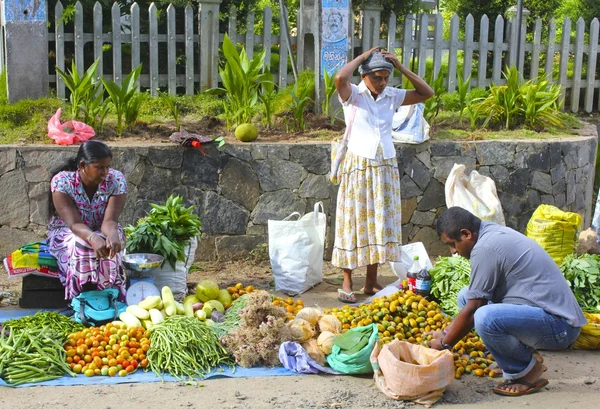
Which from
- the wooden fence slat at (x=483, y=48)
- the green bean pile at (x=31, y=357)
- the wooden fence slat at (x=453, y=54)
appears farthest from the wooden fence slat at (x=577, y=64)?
the green bean pile at (x=31, y=357)

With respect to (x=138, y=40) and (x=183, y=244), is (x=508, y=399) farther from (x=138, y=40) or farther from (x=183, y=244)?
(x=138, y=40)

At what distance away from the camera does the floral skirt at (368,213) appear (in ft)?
21.6

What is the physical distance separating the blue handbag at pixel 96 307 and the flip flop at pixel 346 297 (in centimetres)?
177

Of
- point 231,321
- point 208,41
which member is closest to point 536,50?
point 208,41

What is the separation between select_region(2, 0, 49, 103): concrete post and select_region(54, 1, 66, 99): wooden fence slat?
0.72 feet

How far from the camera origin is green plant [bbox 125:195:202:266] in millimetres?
6465

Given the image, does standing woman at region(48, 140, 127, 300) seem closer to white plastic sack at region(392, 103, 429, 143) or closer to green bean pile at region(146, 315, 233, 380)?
green bean pile at region(146, 315, 233, 380)

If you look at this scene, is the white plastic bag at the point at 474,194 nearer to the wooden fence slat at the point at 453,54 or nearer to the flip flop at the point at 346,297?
the flip flop at the point at 346,297

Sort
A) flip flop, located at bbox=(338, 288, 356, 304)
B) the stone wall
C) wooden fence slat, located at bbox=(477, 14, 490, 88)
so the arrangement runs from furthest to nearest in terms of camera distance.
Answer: wooden fence slat, located at bbox=(477, 14, 490, 88), the stone wall, flip flop, located at bbox=(338, 288, 356, 304)

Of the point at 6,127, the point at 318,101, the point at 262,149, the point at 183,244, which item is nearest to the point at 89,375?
the point at 183,244

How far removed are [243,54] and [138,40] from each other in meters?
1.40

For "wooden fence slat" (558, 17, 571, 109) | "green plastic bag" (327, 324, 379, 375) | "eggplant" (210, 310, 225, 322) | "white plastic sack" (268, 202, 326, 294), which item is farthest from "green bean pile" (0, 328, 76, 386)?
"wooden fence slat" (558, 17, 571, 109)

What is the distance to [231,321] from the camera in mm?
5602

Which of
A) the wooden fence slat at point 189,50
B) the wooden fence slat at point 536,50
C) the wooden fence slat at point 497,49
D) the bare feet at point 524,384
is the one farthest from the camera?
the wooden fence slat at point 536,50
